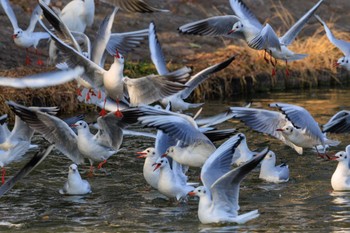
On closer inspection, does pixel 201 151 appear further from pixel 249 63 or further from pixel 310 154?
pixel 249 63

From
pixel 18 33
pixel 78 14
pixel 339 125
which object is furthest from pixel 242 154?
pixel 18 33

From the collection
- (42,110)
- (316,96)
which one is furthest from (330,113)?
(42,110)

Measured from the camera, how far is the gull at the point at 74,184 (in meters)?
11.0

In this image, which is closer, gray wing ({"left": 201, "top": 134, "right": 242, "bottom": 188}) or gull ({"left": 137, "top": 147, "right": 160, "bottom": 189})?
gray wing ({"left": 201, "top": 134, "right": 242, "bottom": 188})

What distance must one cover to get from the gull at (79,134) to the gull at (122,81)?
1.60ft

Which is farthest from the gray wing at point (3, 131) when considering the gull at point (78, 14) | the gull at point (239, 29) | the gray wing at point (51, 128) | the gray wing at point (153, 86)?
the gull at point (78, 14)

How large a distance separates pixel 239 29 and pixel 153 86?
2.71 metres

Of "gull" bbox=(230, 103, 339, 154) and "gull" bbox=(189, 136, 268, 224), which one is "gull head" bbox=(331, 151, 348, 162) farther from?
"gull" bbox=(189, 136, 268, 224)

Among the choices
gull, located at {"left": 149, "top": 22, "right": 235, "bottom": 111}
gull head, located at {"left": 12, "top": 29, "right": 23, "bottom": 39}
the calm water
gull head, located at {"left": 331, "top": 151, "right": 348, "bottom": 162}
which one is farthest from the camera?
gull head, located at {"left": 12, "top": 29, "right": 23, "bottom": 39}

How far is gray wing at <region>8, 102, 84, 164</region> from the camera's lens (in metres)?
11.1

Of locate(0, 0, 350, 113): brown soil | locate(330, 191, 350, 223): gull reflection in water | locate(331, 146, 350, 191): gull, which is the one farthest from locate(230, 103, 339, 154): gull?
locate(0, 0, 350, 113): brown soil

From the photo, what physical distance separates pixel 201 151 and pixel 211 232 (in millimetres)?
1718

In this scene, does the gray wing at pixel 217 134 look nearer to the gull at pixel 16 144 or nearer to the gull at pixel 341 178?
the gull at pixel 341 178

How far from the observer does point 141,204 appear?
34.8 feet
